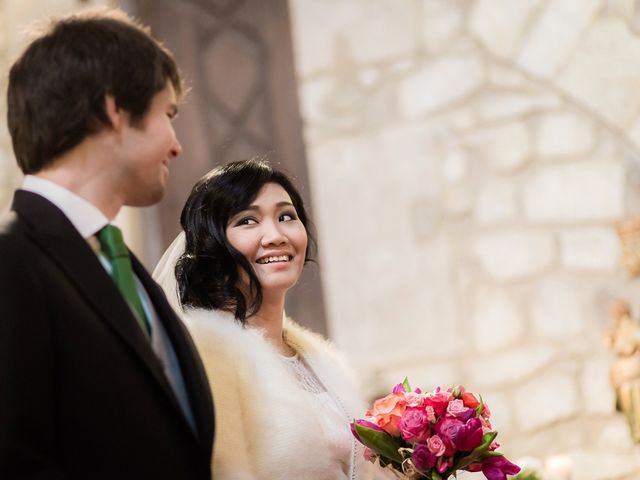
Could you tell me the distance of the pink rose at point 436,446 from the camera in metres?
2.20

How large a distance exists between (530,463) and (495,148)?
1.40m

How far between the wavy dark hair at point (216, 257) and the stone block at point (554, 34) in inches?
100

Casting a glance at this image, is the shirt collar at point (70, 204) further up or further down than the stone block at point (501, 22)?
further down

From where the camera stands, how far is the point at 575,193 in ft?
14.9

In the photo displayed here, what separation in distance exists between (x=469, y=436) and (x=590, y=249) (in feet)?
8.18

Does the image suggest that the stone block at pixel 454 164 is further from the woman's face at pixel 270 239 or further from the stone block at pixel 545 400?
the woman's face at pixel 270 239

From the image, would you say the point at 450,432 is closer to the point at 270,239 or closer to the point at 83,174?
the point at 270,239

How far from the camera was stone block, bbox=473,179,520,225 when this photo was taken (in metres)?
4.63

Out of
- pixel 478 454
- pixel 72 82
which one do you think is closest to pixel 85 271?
pixel 72 82

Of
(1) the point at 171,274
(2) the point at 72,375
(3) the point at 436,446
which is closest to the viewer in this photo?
(2) the point at 72,375

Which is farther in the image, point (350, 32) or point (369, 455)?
point (350, 32)

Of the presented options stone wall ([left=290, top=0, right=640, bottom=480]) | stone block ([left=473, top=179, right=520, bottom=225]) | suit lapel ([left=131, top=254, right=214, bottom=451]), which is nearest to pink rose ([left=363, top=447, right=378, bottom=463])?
suit lapel ([left=131, top=254, right=214, bottom=451])

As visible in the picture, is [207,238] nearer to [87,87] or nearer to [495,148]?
[87,87]

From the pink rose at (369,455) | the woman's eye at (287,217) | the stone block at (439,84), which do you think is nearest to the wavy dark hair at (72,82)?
the woman's eye at (287,217)
